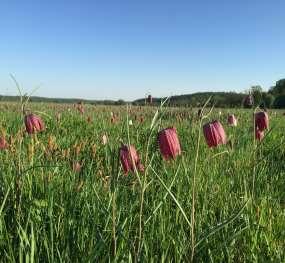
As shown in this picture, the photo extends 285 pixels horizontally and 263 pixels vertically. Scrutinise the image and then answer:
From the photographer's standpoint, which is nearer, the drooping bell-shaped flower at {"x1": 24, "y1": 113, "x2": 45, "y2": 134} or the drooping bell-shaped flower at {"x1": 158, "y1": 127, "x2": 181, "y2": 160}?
the drooping bell-shaped flower at {"x1": 158, "y1": 127, "x2": 181, "y2": 160}

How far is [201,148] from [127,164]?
2903mm

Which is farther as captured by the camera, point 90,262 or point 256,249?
point 256,249

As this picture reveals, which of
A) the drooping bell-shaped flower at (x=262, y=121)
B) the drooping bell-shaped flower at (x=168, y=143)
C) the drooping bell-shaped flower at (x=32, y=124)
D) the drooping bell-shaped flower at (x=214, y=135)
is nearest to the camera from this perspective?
the drooping bell-shaped flower at (x=168, y=143)

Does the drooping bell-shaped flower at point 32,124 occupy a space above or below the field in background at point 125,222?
above

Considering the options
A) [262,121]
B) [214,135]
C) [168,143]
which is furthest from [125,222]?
[262,121]

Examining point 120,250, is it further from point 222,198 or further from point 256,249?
point 222,198

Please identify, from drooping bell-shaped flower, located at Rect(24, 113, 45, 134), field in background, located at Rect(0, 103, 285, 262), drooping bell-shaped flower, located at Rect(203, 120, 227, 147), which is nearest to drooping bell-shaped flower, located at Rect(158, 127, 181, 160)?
field in background, located at Rect(0, 103, 285, 262)

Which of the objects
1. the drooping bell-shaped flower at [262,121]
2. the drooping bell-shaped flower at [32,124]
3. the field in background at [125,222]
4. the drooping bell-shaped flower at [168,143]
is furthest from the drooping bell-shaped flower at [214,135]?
the drooping bell-shaped flower at [32,124]

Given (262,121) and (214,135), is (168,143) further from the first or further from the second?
(262,121)

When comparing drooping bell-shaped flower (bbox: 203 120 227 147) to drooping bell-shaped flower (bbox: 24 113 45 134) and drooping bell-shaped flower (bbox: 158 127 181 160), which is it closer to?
drooping bell-shaped flower (bbox: 158 127 181 160)

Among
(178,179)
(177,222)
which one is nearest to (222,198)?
(178,179)

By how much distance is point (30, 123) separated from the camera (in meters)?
2.66

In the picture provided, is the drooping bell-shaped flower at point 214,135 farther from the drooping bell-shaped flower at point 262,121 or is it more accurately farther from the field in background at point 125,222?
the drooping bell-shaped flower at point 262,121

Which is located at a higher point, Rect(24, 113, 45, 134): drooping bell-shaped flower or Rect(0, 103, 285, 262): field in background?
Rect(24, 113, 45, 134): drooping bell-shaped flower
